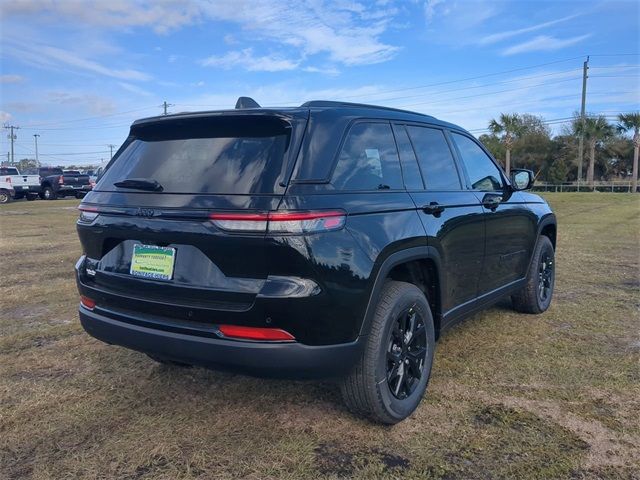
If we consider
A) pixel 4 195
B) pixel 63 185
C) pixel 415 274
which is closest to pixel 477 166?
pixel 415 274

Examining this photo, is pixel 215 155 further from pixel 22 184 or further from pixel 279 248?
pixel 22 184

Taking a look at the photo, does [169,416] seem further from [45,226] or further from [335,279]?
[45,226]

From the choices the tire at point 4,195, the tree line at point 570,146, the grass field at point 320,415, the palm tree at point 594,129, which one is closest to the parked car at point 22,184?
the tire at point 4,195

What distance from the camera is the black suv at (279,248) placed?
2.64 m

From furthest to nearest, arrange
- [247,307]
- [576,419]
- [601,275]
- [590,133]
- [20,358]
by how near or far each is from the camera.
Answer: [590,133] → [601,275] → [20,358] → [576,419] → [247,307]

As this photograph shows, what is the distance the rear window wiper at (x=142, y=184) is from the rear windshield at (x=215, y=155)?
0.09 ft

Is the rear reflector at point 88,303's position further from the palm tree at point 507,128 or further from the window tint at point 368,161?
the palm tree at point 507,128

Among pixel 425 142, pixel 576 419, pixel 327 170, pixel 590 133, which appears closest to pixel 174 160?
pixel 327 170

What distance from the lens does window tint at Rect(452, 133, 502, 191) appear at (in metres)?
4.42

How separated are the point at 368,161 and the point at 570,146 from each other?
56.3m

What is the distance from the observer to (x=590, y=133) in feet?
157

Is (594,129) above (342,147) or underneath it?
above

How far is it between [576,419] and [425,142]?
203 centimetres

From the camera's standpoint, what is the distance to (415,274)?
353 centimetres
